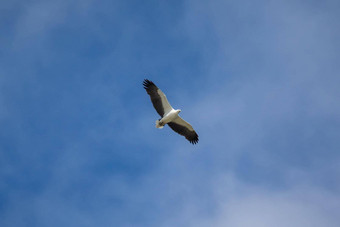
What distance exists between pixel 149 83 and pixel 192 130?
5.50 meters

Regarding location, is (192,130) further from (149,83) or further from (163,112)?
(149,83)

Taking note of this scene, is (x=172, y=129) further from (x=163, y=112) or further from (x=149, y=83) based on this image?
(x=149, y=83)

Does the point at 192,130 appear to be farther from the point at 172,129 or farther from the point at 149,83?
the point at 149,83

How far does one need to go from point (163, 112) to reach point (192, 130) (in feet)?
10.5

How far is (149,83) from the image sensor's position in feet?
115

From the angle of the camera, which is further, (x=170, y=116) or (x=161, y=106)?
(x=161, y=106)

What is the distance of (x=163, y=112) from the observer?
35781mm

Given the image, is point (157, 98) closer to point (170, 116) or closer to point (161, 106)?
point (161, 106)

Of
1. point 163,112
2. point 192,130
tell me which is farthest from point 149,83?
point 192,130

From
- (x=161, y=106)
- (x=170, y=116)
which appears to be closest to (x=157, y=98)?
(x=161, y=106)

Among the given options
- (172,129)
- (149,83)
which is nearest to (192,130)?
(172,129)

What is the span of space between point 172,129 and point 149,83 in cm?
440

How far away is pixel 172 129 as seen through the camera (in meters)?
37.0
